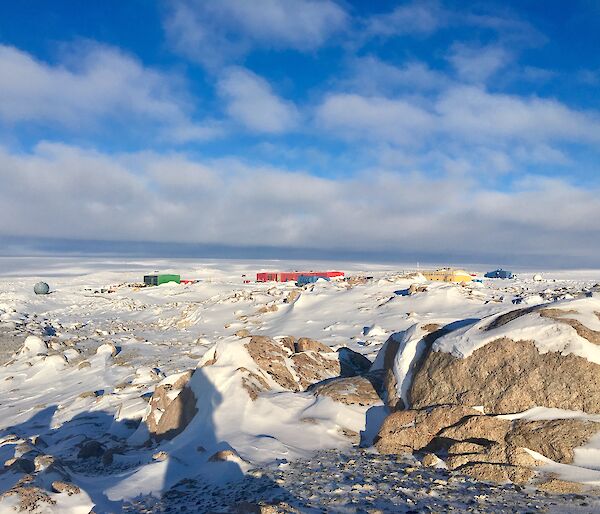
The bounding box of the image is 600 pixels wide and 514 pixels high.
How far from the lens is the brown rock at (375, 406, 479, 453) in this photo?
7734 mm

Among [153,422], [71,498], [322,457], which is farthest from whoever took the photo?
[153,422]

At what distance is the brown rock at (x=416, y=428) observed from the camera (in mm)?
7734

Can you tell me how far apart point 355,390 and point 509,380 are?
3.33 metres

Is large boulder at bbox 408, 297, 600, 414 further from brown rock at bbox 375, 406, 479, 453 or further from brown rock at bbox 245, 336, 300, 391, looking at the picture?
brown rock at bbox 245, 336, 300, 391

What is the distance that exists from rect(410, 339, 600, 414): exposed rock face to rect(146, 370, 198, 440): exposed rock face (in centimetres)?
520

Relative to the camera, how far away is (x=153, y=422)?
11.2 meters

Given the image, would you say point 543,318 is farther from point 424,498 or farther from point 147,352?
point 147,352

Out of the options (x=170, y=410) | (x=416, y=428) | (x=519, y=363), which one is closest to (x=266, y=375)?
(x=170, y=410)

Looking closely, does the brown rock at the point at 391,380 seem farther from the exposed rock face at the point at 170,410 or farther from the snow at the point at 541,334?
the exposed rock face at the point at 170,410

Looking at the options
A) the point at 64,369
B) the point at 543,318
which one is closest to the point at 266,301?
the point at 64,369

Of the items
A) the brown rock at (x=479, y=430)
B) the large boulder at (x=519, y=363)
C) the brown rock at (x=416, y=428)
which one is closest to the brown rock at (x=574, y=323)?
the large boulder at (x=519, y=363)

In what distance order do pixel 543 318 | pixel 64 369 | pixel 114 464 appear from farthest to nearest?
1. pixel 64 369
2. pixel 114 464
3. pixel 543 318

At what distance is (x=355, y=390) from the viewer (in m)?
10.1

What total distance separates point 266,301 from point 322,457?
27550mm
